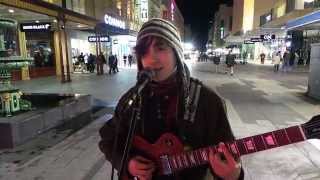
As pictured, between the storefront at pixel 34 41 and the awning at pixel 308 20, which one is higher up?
the awning at pixel 308 20

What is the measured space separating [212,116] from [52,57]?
24.7 meters

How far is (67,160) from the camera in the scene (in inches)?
223

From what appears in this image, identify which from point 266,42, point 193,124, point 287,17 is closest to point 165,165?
point 193,124

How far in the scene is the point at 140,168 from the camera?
73.6 inches

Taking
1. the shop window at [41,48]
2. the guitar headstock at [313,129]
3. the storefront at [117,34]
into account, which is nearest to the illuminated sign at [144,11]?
the storefront at [117,34]

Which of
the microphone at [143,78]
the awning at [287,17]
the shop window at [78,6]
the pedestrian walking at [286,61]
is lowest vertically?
the pedestrian walking at [286,61]

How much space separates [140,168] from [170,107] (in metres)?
0.39

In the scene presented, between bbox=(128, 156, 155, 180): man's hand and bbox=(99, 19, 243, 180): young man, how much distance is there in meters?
0.04

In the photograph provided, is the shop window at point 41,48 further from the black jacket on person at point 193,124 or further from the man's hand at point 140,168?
the man's hand at point 140,168

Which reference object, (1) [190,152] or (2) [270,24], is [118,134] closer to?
(1) [190,152]

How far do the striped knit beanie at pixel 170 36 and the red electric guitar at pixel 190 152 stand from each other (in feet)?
0.98

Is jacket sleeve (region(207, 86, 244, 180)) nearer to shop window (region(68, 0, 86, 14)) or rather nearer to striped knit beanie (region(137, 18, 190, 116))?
striped knit beanie (region(137, 18, 190, 116))

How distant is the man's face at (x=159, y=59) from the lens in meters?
1.96

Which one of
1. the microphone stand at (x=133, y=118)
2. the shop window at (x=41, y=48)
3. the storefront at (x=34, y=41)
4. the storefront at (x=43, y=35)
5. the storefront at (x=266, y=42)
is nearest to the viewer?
the microphone stand at (x=133, y=118)
